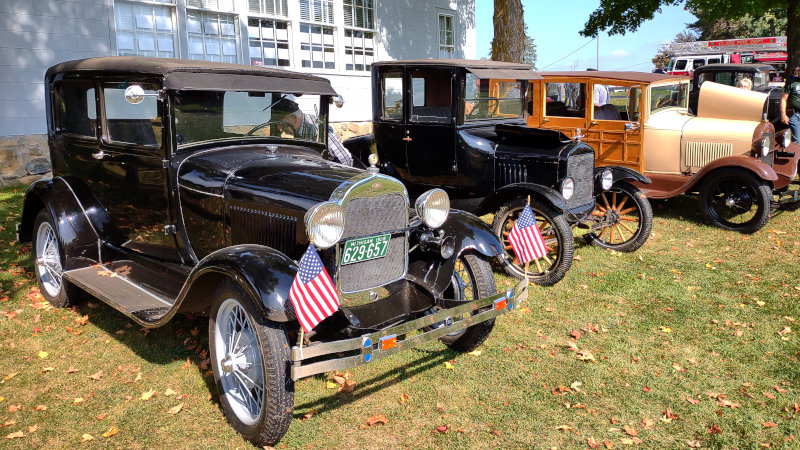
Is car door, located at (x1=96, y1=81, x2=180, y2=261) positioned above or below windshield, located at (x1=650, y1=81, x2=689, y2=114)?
below

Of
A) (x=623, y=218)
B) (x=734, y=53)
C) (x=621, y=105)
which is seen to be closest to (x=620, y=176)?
(x=623, y=218)

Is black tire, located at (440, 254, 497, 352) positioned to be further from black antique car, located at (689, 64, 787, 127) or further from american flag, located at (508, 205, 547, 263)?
black antique car, located at (689, 64, 787, 127)

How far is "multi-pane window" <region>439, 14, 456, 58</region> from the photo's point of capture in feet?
47.9

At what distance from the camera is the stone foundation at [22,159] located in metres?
8.62

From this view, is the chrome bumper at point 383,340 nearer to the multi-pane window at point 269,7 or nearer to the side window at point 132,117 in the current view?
the side window at point 132,117

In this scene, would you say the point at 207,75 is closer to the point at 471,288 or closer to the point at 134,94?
the point at 134,94

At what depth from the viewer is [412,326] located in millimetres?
3240

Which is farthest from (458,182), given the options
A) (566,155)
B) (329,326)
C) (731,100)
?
(731,100)

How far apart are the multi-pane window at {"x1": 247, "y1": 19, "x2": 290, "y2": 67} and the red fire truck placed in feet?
65.0

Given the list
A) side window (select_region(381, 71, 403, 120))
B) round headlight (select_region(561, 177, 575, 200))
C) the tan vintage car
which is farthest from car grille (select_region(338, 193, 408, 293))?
the tan vintage car

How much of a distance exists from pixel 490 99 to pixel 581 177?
4.66 feet

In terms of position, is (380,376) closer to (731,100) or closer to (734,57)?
(731,100)

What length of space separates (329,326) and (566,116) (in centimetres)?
573

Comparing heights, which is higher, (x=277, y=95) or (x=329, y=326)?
(x=277, y=95)
